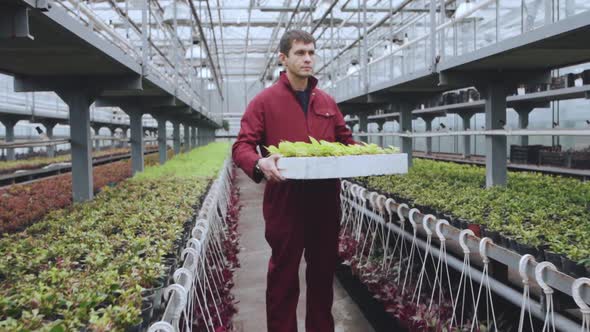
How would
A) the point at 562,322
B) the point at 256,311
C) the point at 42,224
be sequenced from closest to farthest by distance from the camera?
the point at 562,322 → the point at 42,224 → the point at 256,311

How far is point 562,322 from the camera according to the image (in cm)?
218

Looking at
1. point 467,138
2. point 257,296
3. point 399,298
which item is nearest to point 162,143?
point 257,296

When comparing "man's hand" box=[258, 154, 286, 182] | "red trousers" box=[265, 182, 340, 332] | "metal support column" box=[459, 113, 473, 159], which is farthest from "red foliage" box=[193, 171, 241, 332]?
"metal support column" box=[459, 113, 473, 159]

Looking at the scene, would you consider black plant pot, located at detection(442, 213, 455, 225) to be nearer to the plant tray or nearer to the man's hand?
the plant tray

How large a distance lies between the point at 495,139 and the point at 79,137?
4406mm

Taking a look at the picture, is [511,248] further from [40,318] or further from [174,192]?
[174,192]

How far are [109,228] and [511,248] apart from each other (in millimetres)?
2262

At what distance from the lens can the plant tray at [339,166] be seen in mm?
1966

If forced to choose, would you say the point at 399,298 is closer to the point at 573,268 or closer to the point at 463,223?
the point at 463,223

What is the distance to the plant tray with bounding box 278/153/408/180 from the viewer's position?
1966 millimetres

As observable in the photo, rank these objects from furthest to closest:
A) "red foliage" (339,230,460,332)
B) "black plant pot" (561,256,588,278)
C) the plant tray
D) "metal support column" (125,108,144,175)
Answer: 1. "metal support column" (125,108,144,175)
2. "red foliage" (339,230,460,332)
3. "black plant pot" (561,256,588,278)
4. the plant tray

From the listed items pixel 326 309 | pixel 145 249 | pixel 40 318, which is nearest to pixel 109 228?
pixel 145 249

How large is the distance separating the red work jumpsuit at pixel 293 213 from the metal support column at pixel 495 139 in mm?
3395

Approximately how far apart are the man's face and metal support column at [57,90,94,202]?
382 centimetres
